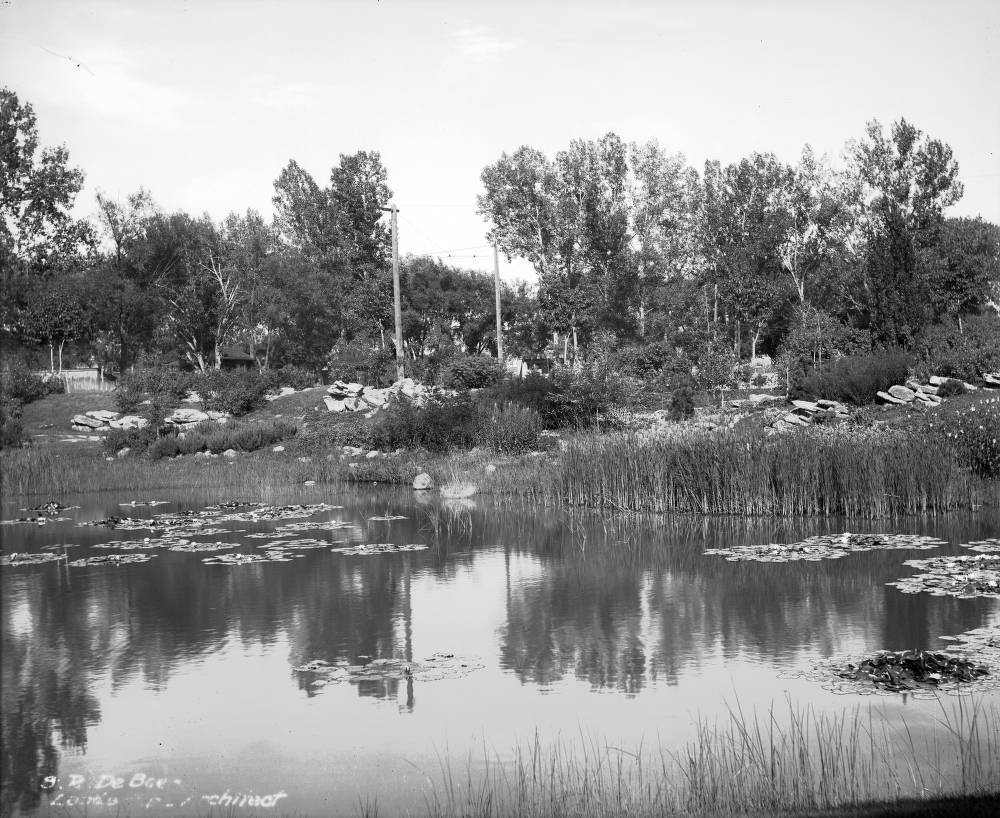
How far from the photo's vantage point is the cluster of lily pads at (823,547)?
36.9 feet

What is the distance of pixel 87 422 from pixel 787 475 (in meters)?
24.1

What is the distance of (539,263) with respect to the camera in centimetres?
4562

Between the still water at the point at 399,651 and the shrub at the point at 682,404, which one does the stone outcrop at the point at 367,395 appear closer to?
the shrub at the point at 682,404

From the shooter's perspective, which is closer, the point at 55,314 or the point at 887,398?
the point at 887,398

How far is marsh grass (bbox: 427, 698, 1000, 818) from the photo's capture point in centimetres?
486

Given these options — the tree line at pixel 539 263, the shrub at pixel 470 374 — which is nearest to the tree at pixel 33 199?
the tree line at pixel 539 263

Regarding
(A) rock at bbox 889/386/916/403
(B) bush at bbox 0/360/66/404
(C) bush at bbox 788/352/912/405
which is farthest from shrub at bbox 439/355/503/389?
(B) bush at bbox 0/360/66/404

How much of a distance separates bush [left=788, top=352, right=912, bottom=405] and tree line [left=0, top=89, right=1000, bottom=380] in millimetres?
9978

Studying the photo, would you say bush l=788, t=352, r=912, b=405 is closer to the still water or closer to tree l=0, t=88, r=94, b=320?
the still water

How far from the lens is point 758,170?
4288cm

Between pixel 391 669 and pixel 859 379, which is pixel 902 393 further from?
pixel 391 669

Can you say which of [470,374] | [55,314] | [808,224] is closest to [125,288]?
[55,314]

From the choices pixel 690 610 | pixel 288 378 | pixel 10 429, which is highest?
pixel 288 378

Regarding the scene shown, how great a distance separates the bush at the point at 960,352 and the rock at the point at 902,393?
2.42 meters
